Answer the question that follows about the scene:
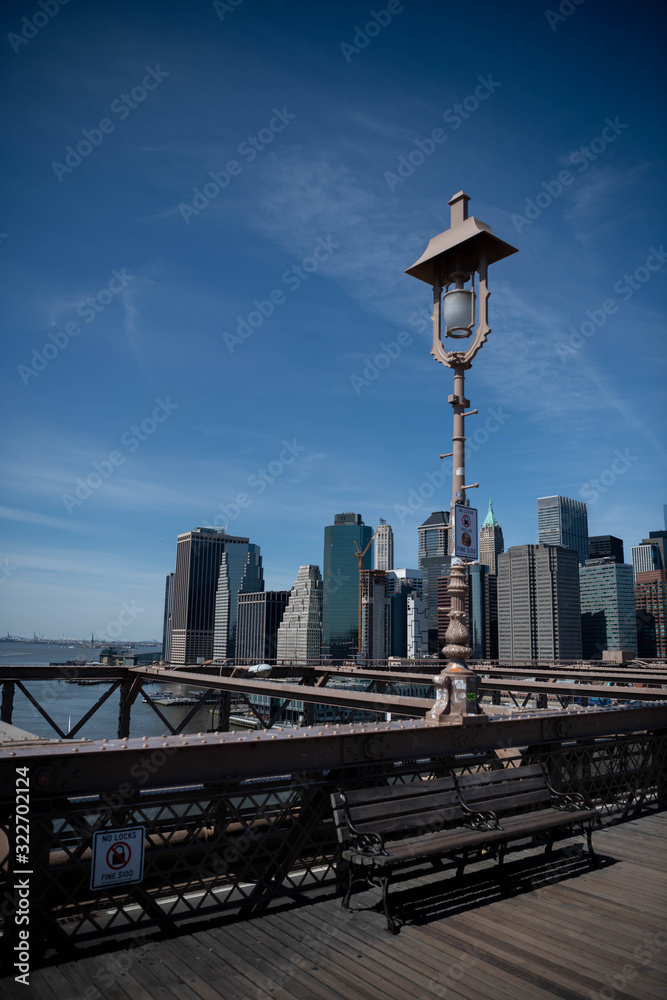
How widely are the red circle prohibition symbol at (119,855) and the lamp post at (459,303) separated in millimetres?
3756

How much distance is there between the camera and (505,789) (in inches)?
249

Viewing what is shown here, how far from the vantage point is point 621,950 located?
4609 millimetres

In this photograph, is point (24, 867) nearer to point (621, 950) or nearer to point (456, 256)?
point (621, 950)

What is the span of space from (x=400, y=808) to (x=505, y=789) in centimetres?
139

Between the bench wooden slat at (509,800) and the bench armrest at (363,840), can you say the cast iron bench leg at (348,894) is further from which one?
the bench wooden slat at (509,800)

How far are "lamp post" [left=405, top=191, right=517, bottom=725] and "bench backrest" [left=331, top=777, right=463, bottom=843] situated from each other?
149 centimetres

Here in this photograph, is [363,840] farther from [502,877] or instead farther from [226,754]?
[502,877]

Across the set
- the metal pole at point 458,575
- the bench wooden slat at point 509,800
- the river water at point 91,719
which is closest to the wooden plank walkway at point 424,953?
the bench wooden slat at point 509,800

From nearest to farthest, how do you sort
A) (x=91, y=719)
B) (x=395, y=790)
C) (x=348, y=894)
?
(x=348, y=894)
(x=395, y=790)
(x=91, y=719)

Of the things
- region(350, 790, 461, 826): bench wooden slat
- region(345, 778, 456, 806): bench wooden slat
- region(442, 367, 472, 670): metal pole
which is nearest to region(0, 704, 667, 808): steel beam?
region(345, 778, 456, 806): bench wooden slat

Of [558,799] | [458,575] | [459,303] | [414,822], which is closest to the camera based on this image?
[414,822]

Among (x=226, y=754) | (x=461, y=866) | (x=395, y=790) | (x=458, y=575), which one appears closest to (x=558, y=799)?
(x=461, y=866)

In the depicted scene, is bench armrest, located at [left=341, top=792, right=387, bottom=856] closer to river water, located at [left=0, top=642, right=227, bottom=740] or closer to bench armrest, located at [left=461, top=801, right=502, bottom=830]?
bench armrest, located at [left=461, top=801, right=502, bottom=830]

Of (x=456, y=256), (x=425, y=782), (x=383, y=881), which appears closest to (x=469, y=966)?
(x=383, y=881)
